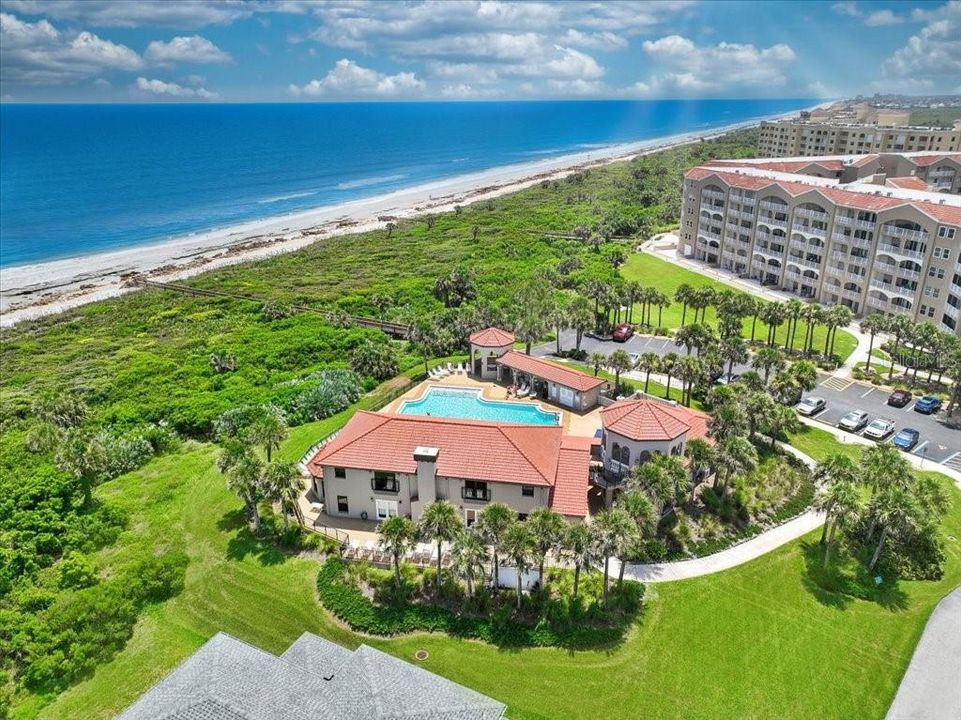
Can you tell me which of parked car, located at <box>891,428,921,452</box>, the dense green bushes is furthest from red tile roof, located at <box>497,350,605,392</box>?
parked car, located at <box>891,428,921,452</box>

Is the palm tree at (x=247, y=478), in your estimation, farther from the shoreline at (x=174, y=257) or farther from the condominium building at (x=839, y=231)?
the shoreline at (x=174, y=257)

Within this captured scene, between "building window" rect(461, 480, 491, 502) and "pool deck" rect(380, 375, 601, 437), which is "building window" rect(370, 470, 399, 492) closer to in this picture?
"building window" rect(461, 480, 491, 502)

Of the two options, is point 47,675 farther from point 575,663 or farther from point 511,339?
point 511,339

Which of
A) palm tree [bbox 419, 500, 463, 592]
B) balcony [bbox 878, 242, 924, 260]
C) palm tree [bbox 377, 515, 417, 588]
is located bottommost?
palm tree [bbox 377, 515, 417, 588]

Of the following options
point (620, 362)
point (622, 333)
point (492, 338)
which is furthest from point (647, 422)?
point (622, 333)

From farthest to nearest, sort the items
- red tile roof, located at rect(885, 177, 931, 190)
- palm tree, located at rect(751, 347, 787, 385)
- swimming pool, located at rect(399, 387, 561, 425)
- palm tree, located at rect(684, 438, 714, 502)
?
red tile roof, located at rect(885, 177, 931, 190) → palm tree, located at rect(751, 347, 787, 385) → swimming pool, located at rect(399, 387, 561, 425) → palm tree, located at rect(684, 438, 714, 502)

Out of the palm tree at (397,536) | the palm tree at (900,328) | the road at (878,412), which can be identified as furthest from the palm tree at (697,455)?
the palm tree at (900,328)

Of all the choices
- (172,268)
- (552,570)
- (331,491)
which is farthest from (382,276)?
(552,570)
